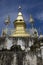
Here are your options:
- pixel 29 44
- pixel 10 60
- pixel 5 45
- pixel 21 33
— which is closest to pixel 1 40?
pixel 5 45

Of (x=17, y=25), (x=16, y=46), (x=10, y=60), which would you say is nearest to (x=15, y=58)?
(x=10, y=60)

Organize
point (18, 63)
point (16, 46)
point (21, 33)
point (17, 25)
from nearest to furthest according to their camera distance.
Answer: point (18, 63), point (16, 46), point (21, 33), point (17, 25)

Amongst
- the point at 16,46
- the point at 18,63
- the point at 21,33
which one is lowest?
the point at 18,63

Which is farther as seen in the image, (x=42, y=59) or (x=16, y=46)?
(x=16, y=46)

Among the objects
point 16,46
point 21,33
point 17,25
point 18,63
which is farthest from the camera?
point 17,25

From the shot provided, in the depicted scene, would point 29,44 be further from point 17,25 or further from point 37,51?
point 17,25

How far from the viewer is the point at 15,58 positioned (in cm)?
1619

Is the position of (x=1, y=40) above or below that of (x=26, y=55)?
above

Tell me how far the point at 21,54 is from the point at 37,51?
120 cm

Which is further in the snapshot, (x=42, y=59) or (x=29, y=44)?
(x=29, y=44)

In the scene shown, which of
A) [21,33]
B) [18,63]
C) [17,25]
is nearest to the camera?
[18,63]

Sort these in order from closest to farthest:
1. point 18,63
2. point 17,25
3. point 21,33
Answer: point 18,63
point 21,33
point 17,25

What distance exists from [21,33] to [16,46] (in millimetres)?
11683

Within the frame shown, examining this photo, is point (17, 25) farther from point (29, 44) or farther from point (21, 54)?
point (21, 54)
